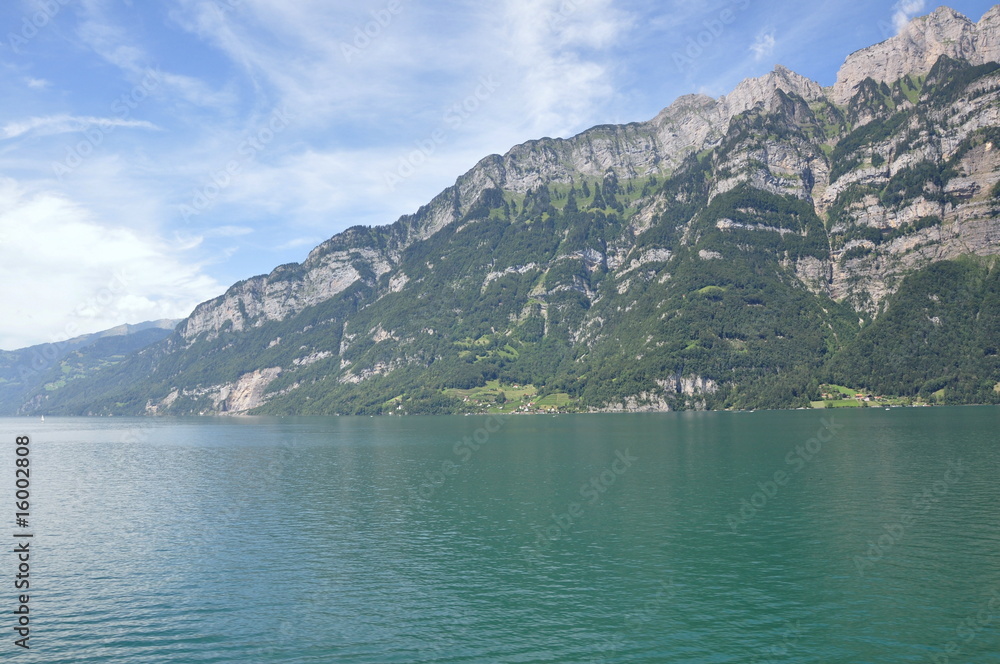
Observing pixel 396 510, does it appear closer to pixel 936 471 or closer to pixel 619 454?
pixel 619 454

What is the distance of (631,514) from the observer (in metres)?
71.2

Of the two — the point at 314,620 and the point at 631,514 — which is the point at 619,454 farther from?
the point at 314,620

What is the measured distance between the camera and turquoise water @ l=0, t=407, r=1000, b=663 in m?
37.1

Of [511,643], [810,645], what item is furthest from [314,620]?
[810,645]

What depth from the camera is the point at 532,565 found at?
5281 centimetres

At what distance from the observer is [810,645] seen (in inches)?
1409

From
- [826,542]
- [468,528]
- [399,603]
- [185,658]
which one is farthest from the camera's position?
[468,528]

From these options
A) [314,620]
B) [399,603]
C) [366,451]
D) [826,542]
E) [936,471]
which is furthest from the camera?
[366,451]

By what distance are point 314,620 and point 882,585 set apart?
4186 centimetres

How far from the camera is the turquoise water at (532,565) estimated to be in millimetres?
37125

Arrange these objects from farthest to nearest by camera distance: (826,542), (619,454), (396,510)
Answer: (619,454), (396,510), (826,542)

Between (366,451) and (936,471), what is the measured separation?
119 metres

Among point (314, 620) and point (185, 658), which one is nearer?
point (185, 658)

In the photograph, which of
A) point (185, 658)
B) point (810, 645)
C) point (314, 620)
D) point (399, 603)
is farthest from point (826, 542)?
point (185, 658)
